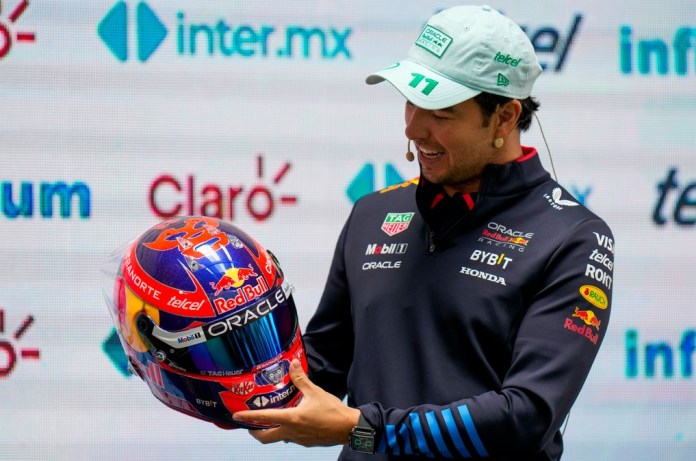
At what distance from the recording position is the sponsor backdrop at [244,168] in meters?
2.70

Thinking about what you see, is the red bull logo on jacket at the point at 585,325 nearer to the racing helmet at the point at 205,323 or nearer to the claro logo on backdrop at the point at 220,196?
the racing helmet at the point at 205,323

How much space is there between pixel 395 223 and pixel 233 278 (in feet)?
1.23

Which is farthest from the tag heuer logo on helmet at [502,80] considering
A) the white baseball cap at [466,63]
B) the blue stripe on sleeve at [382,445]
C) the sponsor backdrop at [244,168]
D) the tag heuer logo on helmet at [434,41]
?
the sponsor backdrop at [244,168]

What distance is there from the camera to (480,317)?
168cm

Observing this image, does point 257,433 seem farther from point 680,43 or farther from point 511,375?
point 680,43

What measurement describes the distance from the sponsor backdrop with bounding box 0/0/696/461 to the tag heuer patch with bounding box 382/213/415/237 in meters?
0.89

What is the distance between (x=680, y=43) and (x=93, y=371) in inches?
74.8

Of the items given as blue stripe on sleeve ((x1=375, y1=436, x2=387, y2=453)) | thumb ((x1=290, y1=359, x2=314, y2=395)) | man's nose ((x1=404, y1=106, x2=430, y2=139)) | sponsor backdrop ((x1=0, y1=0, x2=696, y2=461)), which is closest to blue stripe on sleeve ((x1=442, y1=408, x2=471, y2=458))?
blue stripe on sleeve ((x1=375, y1=436, x2=387, y2=453))

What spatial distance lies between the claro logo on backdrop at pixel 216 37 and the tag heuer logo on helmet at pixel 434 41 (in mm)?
1020

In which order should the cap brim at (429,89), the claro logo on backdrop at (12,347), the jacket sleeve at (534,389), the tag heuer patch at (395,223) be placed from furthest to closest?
the claro logo on backdrop at (12,347) < the tag heuer patch at (395,223) < the cap brim at (429,89) < the jacket sleeve at (534,389)

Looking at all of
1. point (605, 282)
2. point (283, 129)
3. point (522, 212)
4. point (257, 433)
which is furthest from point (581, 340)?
point (283, 129)

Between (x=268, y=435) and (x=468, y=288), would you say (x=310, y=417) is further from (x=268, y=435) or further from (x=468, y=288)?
(x=468, y=288)

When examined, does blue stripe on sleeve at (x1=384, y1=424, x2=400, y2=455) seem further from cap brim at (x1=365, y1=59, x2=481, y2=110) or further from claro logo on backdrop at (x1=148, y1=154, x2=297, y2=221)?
claro logo on backdrop at (x1=148, y1=154, x2=297, y2=221)

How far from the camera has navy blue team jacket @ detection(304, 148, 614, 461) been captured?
1595 millimetres
